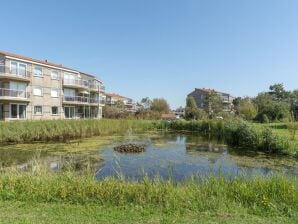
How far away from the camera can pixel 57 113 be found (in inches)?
1663

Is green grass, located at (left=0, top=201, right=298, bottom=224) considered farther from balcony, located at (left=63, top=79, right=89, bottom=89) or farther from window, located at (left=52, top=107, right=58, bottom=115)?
balcony, located at (left=63, top=79, right=89, bottom=89)

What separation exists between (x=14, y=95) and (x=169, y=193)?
32.4 metres

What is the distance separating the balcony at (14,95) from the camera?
104 ft

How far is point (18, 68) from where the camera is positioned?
34.6 metres

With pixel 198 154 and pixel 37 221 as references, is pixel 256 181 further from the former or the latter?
pixel 198 154

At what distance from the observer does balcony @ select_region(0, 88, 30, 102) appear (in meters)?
31.8

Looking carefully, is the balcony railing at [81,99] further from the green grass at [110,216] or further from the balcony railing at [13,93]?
the green grass at [110,216]

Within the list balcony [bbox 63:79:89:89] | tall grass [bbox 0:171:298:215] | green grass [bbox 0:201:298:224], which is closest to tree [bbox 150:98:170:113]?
balcony [bbox 63:79:89:89]

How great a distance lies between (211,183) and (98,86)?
51387 mm

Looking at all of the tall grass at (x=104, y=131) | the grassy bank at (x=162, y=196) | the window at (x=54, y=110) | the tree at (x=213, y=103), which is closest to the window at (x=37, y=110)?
the window at (x=54, y=110)

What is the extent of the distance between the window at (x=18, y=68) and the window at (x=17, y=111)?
430 centimetres

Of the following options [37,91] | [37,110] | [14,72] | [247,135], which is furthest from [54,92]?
[247,135]

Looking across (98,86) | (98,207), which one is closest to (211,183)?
(98,207)

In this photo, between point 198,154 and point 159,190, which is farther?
point 198,154
